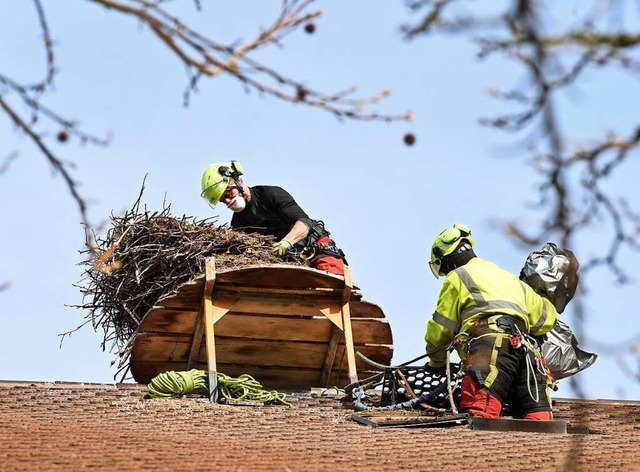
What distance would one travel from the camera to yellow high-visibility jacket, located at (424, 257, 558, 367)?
10.6 metres

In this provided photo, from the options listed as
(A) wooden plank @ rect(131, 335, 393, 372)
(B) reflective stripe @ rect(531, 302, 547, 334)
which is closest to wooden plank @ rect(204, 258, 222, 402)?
(A) wooden plank @ rect(131, 335, 393, 372)

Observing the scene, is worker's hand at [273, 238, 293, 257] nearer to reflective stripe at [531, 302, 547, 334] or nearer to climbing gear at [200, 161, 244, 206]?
climbing gear at [200, 161, 244, 206]

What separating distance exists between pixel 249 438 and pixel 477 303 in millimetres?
2315

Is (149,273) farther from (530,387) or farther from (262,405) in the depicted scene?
(530,387)

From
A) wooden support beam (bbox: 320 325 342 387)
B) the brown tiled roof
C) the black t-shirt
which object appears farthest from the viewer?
the black t-shirt

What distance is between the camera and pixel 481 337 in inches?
414

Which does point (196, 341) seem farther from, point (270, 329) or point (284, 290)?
point (284, 290)

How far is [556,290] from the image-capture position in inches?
465

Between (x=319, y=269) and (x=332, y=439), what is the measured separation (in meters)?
3.33

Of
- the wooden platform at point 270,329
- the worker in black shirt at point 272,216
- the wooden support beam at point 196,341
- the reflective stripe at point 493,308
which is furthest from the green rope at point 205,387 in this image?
the reflective stripe at point 493,308

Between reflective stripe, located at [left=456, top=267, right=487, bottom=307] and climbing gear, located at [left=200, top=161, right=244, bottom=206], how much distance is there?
3137 mm

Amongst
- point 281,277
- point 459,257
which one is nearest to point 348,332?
point 281,277

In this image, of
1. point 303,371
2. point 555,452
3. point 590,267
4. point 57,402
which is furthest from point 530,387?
point 590,267

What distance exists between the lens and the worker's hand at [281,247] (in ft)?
41.5
